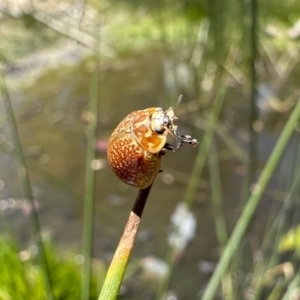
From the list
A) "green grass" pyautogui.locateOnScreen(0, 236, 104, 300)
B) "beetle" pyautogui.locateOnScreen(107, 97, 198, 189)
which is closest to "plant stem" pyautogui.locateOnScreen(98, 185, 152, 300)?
"beetle" pyautogui.locateOnScreen(107, 97, 198, 189)

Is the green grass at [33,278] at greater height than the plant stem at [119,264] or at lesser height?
greater

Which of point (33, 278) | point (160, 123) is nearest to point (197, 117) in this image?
point (33, 278)

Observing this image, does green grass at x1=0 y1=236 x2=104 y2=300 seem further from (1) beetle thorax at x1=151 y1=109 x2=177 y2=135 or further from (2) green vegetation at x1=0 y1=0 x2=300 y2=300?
(1) beetle thorax at x1=151 y1=109 x2=177 y2=135

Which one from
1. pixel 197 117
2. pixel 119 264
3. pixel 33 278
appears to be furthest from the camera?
pixel 197 117

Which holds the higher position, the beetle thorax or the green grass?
the green grass

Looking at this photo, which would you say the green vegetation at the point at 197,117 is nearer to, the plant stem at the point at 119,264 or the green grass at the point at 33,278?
the green grass at the point at 33,278

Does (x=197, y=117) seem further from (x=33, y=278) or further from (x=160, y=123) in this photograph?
(x=160, y=123)

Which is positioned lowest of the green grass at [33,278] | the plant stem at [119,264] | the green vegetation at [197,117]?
the plant stem at [119,264]

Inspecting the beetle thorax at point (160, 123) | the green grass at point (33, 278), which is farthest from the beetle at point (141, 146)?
the green grass at point (33, 278)
